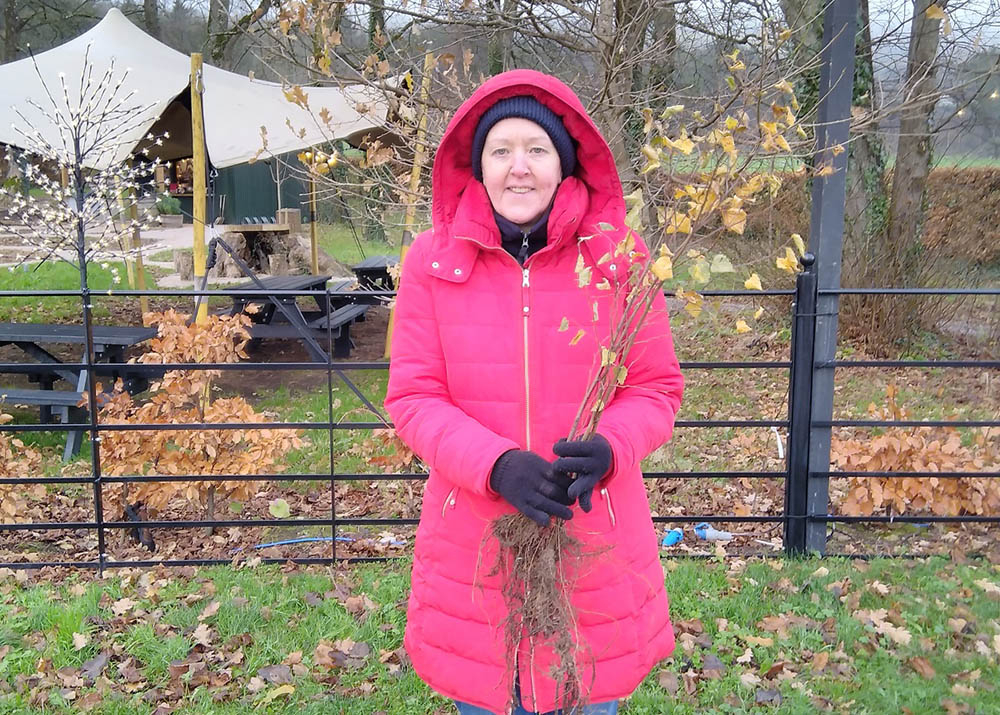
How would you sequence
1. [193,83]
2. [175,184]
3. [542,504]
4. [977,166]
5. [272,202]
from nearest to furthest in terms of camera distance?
1. [542,504]
2. [193,83]
3. [977,166]
4. [175,184]
5. [272,202]

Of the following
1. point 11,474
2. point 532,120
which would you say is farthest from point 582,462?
point 11,474

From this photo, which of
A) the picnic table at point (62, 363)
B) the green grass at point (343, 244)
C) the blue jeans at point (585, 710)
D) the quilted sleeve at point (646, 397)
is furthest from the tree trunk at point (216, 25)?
the blue jeans at point (585, 710)

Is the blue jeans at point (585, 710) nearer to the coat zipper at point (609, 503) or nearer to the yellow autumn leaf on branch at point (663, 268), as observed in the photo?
the coat zipper at point (609, 503)

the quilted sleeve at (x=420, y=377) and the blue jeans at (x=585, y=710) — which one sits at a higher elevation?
the quilted sleeve at (x=420, y=377)

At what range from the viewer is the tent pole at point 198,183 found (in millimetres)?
6945

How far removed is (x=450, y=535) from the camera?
1811 millimetres

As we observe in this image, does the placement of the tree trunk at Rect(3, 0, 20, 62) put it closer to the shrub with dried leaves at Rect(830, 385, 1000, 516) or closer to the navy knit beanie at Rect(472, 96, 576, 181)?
the shrub with dried leaves at Rect(830, 385, 1000, 516)

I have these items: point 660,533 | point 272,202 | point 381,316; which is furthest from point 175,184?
point 660,533

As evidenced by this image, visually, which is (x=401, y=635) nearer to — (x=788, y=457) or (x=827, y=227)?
(x=788, y=457)

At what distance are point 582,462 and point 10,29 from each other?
2185 centimetres

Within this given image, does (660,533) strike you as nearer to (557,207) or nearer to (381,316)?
(557,207)

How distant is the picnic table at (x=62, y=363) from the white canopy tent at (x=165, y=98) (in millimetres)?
1664

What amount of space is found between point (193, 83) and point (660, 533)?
575cm

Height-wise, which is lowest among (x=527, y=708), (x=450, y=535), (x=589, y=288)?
(x=527, y=708)
